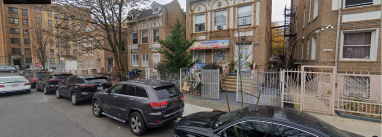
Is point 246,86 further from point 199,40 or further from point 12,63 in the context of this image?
point 12,63

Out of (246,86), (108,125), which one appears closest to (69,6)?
(108,125)

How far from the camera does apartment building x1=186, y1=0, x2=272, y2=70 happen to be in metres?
11.1

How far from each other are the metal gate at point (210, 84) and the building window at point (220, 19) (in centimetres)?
611

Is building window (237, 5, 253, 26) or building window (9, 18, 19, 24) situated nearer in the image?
building window (237, 5, 253, 26)

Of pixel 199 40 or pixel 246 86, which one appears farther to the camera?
pixel 199 40

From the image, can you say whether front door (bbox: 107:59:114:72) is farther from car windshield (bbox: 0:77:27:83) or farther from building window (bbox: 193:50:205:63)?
building window (bbox: 193:50:205:63)

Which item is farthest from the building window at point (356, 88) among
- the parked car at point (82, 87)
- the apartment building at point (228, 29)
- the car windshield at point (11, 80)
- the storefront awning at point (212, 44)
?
the car windshield at point (11, 80)

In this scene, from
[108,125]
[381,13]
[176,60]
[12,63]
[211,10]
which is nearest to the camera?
[108,125]

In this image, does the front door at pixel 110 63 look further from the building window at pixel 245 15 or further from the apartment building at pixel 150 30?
the building window at pixel 245 15

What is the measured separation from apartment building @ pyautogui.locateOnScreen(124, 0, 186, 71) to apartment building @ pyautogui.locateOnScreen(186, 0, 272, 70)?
379 centimetres

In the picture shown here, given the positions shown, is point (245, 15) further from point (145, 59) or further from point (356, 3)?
point (145, 59)

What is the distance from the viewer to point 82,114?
20.4 ft

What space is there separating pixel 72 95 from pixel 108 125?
4.24 meters

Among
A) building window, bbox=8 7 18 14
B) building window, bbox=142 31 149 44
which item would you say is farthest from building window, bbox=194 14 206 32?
building window, bbox=8 7 18 14
